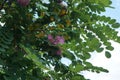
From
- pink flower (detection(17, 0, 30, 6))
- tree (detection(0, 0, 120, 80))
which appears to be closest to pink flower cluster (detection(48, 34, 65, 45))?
tree (detection(0, 0, 120, 80))

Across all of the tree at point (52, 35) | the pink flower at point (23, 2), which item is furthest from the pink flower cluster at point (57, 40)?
the pink flower at point (23, 2)

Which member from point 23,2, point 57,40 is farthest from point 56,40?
point 23,2

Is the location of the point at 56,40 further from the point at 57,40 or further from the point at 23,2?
the point at 23,2

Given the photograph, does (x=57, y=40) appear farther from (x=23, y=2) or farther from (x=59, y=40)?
(x=23, y=2)

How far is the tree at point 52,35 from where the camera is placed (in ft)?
10.6

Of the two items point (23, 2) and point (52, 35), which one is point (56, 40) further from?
point (23, 2)

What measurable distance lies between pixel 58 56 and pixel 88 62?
30 centimetres

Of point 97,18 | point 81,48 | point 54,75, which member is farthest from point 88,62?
point 97,18

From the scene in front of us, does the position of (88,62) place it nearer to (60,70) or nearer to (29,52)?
(60,70)

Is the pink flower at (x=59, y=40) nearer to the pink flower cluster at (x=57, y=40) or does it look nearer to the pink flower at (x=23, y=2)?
the pink flower cluster at (x=57, y=40)

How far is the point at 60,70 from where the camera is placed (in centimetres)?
350

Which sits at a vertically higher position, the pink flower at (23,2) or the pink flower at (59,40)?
the pink flower at (23,2)

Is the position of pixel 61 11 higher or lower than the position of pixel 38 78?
higher

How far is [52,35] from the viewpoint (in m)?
3.43
